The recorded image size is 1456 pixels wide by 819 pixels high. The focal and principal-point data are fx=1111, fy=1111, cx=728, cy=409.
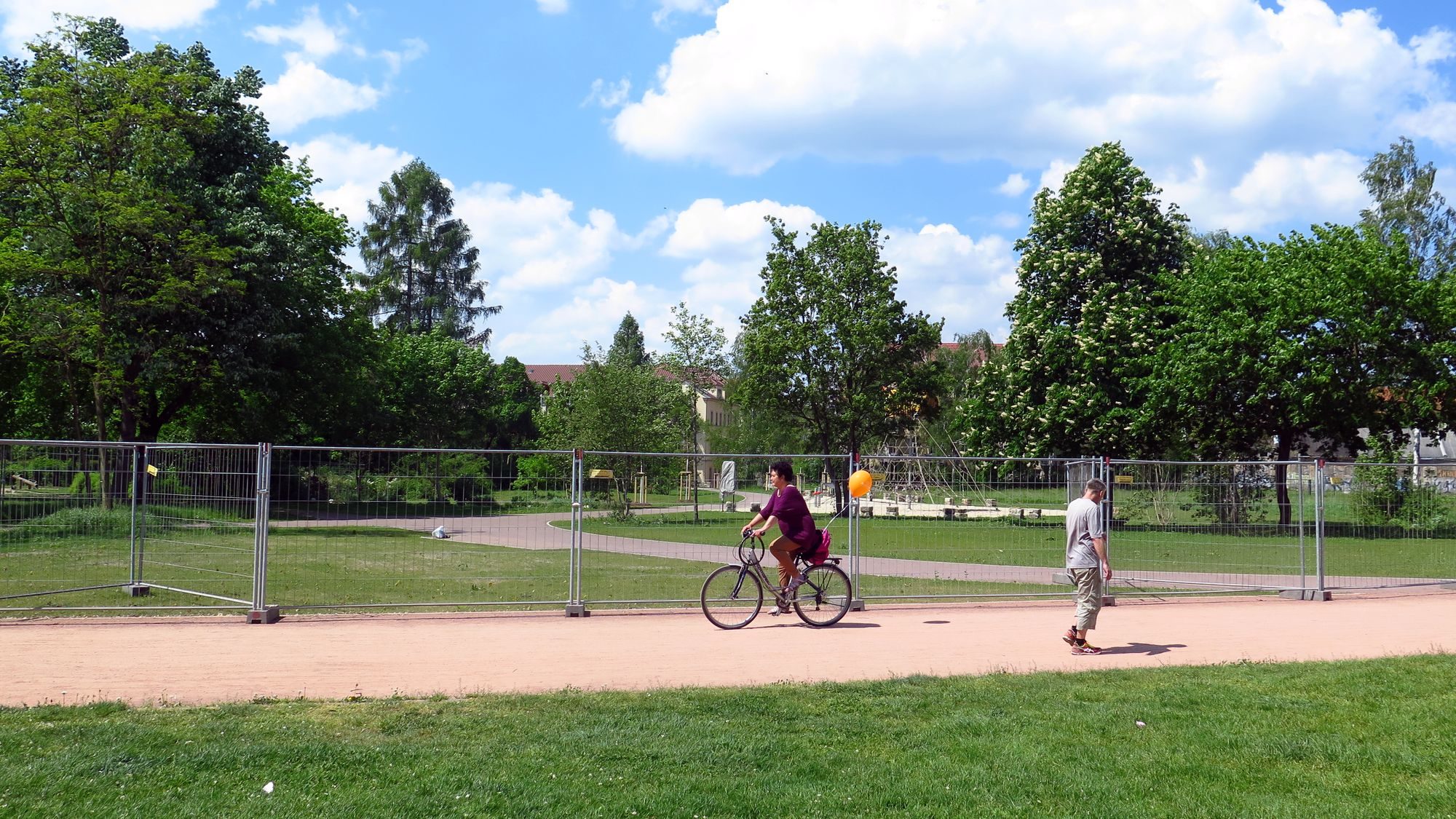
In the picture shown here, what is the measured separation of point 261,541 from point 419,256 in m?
58.6

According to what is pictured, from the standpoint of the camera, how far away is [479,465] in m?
13.0

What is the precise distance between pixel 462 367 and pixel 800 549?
185 ft

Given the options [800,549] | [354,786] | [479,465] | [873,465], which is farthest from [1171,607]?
[354,786]

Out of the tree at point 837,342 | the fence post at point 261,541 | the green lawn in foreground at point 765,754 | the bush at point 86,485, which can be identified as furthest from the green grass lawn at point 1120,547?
Result: the tree at point 837,342

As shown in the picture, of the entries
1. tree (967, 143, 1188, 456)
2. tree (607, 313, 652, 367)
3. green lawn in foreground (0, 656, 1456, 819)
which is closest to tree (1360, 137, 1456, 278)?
tree (967, 143, 1188, 456)

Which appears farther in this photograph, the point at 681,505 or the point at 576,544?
the point at 681,505

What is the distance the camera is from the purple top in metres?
11.7

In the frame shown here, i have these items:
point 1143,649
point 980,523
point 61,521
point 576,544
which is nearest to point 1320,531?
point 980,523

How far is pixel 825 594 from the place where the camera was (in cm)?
1214

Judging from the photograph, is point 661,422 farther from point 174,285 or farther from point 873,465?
point 873,465

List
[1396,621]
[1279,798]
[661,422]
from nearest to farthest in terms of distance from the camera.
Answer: [1279,798] < [1396,621] < [661,422]

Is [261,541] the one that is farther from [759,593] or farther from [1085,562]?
[1085,562]

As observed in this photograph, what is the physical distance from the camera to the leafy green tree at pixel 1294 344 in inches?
Result: 1224

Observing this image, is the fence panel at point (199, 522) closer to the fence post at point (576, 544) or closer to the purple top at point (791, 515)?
the fence post at point (576, 544)
